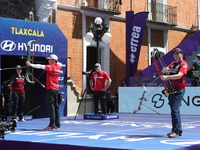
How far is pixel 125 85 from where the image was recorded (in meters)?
22.9

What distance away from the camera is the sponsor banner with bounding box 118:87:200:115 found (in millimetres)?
19438

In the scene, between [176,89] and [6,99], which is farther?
[6,99]

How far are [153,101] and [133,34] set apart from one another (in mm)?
4151

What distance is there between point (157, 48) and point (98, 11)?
5647mm

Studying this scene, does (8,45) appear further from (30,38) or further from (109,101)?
(109,101)

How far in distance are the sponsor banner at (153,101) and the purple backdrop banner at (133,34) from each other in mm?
2174

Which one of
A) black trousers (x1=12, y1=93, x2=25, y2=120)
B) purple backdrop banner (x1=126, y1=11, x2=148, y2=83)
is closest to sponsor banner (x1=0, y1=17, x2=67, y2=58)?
black trousers (x1=12, y1=93, x2=25, y2=120)

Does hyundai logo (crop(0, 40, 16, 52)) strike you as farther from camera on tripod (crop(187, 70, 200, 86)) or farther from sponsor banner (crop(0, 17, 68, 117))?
camera on tripod (crop(187, 70, 200, 86))

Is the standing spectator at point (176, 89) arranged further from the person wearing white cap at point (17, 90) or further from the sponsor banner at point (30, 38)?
the sponsor banner at point (30, 38)

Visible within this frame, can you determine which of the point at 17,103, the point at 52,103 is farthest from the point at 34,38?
the point at 52,103

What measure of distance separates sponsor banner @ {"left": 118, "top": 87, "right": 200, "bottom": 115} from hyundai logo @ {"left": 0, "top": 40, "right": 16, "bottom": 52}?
6.19m

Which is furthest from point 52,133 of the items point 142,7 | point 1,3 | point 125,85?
point 142,7

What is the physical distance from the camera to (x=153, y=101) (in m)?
20.4

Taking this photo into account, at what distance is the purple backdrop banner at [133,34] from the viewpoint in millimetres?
23094
